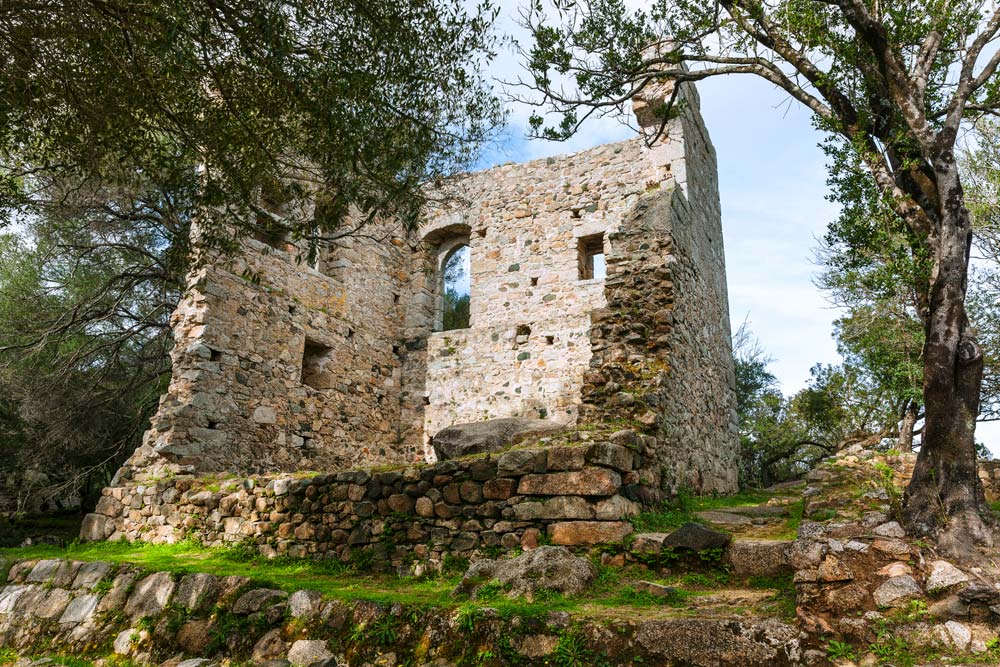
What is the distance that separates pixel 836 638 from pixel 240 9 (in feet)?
19.7

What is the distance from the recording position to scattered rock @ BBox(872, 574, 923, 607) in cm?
332

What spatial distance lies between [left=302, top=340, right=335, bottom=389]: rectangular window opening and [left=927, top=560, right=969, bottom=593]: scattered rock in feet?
29.5

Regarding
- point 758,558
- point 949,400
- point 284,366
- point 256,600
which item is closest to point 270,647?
point 256,600

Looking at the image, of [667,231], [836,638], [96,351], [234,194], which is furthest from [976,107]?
[96,351]

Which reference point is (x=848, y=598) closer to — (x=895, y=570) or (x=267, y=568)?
(x=895, y=570)

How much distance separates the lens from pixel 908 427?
1336 cm

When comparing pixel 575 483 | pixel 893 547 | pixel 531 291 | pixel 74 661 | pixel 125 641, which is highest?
pixel 531 291

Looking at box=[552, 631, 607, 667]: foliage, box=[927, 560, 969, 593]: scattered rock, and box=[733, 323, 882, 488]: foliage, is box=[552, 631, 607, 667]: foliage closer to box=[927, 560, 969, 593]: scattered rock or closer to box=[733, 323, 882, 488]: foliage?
box=[927, 560, 969, 593]: scattered rock

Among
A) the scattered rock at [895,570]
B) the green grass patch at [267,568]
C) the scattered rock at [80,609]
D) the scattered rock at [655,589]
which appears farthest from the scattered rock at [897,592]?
the scattered rock at [80,609]

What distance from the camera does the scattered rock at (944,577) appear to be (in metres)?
3.33

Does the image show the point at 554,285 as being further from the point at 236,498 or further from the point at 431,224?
the point at 236,498

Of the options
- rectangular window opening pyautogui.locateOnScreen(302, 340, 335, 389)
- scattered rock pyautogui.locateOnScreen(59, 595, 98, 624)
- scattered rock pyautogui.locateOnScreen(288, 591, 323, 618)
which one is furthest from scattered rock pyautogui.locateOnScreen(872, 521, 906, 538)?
rectangular window opening pyautogui.locateOnScreen(302, 340, 335, 389)

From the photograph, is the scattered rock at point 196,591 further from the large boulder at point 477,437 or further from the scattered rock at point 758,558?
the scattered rock at point 758,558

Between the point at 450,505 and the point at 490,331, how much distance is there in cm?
662
